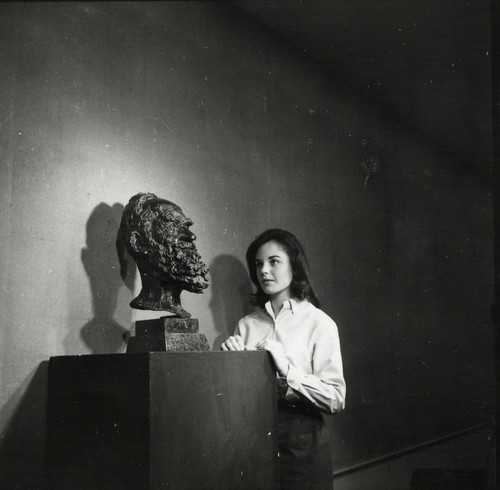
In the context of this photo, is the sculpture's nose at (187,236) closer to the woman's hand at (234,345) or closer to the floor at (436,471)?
the woman's hand at (234,345)

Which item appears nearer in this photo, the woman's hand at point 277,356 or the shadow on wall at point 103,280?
the woman's hand at point 277,356

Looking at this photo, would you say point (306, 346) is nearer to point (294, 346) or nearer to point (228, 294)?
point (294, 346)

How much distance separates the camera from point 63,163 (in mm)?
2266

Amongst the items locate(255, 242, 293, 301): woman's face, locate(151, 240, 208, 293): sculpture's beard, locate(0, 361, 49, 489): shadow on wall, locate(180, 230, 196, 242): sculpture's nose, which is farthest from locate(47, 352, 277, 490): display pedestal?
locate(255, 242, 293, 301): woman's face

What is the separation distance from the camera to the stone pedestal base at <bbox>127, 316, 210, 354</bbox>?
79.0 inches

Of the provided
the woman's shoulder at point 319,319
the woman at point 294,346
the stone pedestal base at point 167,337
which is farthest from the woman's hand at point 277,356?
the woman's shoulder at point 319,319

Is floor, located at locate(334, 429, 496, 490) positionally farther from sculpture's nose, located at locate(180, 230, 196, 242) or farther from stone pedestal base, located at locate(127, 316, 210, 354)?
sculpture's nose, located at locate(180, 230, 196, 242)

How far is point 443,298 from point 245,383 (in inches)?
105

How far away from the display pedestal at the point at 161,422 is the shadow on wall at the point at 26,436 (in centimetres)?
7

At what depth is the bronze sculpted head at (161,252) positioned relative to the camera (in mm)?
2082

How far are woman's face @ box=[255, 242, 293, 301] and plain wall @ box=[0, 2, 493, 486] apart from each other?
0.96 ft

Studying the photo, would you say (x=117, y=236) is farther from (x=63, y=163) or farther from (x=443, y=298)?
(x=443, y=298)

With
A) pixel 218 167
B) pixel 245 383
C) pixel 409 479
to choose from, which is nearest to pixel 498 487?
pixel 409 479

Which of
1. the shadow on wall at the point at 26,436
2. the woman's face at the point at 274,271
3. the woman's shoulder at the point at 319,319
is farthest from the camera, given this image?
the woman's face at the point at 274,271
